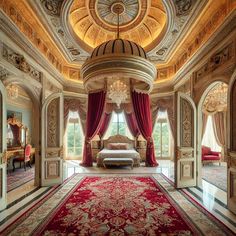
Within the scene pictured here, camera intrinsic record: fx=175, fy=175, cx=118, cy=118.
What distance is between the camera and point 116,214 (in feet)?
10.8

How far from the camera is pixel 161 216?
10.6ft

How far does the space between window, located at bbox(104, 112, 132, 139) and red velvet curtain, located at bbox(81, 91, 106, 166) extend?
1902mm

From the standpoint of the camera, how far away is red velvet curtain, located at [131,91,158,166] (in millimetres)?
7245

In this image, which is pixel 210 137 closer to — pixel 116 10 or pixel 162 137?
pixel 162 137

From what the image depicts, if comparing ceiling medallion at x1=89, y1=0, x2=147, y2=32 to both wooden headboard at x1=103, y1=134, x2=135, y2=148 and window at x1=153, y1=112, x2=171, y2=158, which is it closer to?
wooden headboard at x1=103, y1=134, x2=135, y2=148

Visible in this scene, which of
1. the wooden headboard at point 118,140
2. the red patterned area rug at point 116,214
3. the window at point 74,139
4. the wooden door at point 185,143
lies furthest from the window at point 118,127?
the red patterned area rug at point 116,214

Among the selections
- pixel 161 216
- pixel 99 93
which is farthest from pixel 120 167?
pixel 161 216

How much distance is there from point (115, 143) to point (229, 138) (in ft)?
19.9

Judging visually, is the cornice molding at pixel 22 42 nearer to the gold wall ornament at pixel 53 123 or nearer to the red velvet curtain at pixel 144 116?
the gold wall ornament at pixel 53 123

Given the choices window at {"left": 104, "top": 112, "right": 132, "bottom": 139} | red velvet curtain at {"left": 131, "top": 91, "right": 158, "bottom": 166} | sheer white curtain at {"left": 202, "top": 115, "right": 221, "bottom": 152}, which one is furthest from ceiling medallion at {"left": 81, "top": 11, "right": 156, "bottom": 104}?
sheer white curtain at {"left": 202, "top": 115, "right": 221, "bottom": 152}

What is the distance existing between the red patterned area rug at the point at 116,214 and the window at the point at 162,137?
498 cm

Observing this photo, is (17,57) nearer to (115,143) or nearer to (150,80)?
(150,80)

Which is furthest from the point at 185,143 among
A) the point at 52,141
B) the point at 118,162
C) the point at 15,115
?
the point at 15,115

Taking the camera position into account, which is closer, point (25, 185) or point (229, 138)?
point (229, 138)
